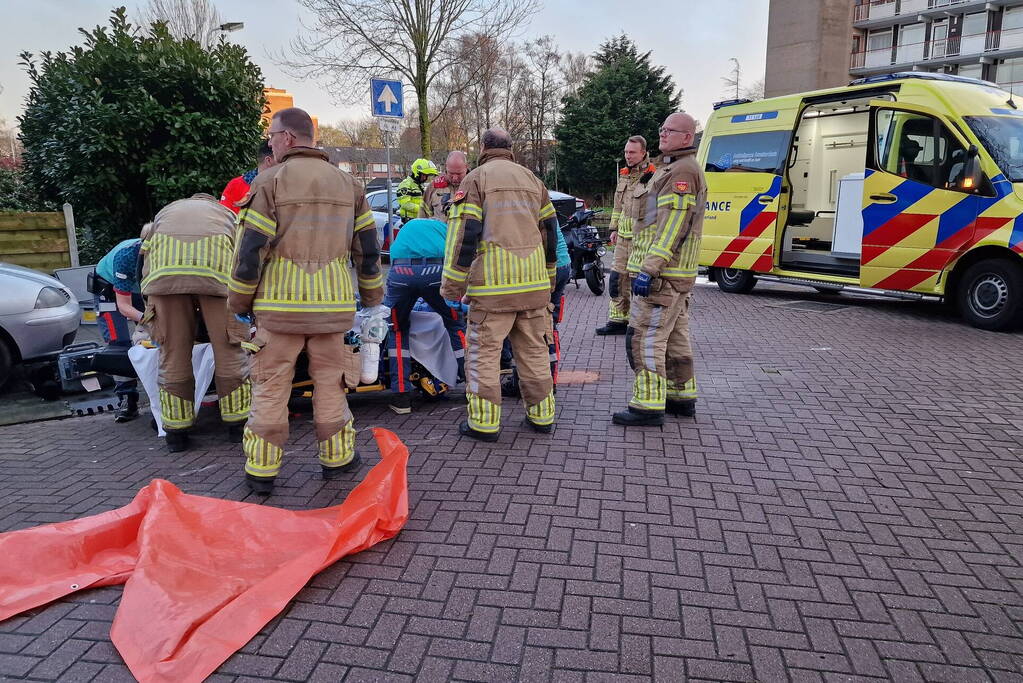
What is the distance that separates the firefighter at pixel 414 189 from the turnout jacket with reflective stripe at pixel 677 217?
4015mm

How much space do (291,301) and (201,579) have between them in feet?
4.88

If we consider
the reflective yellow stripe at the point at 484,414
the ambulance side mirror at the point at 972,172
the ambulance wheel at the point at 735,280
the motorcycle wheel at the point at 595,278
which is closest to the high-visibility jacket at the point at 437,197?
the reflective yellow stripe at the point at 484,414

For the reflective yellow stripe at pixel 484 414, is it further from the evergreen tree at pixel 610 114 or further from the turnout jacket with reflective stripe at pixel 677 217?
the evergreen tree at pixel 610 114

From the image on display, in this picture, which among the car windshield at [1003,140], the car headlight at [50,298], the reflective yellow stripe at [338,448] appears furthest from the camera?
the car windshield at [1003,140]

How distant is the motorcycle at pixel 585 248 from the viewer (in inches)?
435

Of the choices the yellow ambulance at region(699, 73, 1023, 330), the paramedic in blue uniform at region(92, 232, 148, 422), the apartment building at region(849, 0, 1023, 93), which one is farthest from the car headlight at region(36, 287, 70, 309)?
the apartment building at region(849, 0, 1023, 93)

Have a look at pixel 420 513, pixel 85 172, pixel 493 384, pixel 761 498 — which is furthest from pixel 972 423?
pixel 85 172

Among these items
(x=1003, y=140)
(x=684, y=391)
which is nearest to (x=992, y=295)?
(x=1003, y=140)

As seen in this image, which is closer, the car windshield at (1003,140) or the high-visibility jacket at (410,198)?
the car windshield at (1003,140)

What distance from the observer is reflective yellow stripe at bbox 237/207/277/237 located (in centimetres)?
378

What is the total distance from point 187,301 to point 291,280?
1.18 m

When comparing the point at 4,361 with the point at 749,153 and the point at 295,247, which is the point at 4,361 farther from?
the point at 749,153

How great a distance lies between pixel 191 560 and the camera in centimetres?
309

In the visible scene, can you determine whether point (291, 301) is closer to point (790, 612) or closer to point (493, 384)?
point (493, 384)
